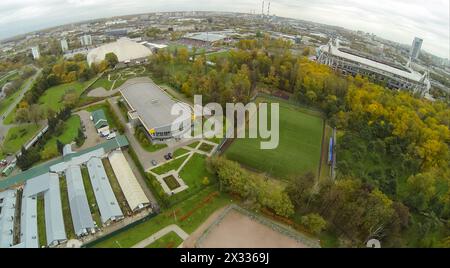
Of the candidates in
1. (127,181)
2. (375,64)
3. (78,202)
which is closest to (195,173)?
(127,181)

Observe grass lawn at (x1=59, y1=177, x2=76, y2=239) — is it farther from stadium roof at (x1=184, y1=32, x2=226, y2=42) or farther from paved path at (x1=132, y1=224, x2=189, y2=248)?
stadium roof at (x1=184, y1=32, x2=226, y2=42)

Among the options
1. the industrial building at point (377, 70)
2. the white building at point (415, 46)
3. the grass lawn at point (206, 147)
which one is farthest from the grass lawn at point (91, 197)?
the white building at point (415, 46)

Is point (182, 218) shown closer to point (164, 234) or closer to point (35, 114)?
point (164, 234)

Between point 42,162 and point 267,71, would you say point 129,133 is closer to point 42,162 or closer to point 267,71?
point 42,162

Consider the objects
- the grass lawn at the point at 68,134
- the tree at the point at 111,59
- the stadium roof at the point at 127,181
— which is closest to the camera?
the stadium roof at the point at 127,181

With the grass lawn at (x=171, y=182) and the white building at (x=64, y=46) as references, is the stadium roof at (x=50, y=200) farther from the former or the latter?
the white building at (x=64, y=46)

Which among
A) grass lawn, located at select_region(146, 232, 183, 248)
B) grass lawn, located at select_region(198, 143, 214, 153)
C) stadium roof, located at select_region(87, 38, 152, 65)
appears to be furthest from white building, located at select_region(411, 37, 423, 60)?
grass lawn, located at select_region(146, 232, 183, 248)

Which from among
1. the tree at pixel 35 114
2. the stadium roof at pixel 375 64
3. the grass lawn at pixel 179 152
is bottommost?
the grass lawn at pixel 179 152
